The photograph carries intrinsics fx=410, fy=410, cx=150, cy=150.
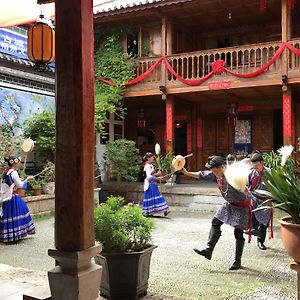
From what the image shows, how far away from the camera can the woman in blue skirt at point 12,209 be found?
24.3ft

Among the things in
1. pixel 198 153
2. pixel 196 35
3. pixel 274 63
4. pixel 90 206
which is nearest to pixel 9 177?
pixel 90 206

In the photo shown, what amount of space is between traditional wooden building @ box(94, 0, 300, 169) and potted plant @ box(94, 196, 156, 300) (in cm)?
888

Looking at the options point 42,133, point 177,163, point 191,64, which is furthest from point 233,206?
point 191,64

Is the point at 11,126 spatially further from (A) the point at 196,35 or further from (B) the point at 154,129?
(A) the point at 196,35

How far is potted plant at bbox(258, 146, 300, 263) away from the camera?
127 inches

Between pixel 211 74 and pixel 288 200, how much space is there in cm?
988

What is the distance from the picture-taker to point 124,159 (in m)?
13.7

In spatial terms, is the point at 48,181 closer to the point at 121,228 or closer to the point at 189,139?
the point at 189,139

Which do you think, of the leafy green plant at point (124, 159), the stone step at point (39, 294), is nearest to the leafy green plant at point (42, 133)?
the leafy green plant at point (124, 159)

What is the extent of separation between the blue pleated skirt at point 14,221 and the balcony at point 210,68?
23.7ft

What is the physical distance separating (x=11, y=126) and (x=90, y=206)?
9.41m

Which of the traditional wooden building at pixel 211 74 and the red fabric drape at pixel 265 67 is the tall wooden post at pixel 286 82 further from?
the red fabric drape at pixel 265 67

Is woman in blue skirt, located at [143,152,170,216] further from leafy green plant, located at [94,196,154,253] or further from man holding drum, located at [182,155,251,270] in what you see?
leafy green plant, located at [94,196,154,253]

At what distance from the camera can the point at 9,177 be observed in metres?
7.41
